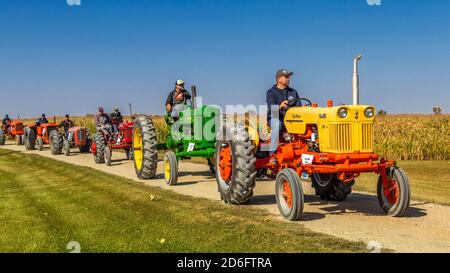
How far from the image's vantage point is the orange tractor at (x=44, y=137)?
Answer: 23942mm

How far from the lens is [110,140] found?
18938 mm

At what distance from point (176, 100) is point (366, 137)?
6835 mm

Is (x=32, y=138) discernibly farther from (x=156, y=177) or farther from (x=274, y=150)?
(x=274, y=150)

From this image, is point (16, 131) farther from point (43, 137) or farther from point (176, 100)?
point (176, 100)

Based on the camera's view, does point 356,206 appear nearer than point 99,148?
Yes

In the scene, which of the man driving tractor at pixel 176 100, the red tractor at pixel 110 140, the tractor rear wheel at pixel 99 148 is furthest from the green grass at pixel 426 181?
the tractor rear wheel at pixel 99 148

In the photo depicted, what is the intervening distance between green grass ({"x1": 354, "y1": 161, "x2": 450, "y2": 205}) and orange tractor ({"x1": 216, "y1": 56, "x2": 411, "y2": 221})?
2.36 meters

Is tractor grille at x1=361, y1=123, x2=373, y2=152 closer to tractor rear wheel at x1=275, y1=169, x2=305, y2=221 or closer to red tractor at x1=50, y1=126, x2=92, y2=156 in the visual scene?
tractor rear wheel at x1=275, y1=169, x2=305, y2=221

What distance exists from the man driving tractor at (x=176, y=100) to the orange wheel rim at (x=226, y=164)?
3844mm

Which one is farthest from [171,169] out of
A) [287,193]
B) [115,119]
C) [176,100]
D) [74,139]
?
[74,139]

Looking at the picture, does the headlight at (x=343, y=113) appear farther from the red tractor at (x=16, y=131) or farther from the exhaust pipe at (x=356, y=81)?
the red tractor at (x=16, y=131)

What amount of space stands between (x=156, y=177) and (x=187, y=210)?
5772mm

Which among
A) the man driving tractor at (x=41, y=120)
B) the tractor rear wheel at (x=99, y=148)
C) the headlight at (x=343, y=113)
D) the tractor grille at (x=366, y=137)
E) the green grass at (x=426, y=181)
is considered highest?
the man driving tractor at (x=41, y=120)
